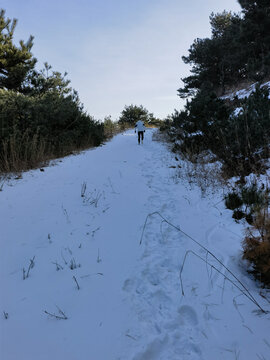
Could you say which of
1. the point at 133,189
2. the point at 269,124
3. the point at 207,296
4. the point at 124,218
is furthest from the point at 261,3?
the point at 207,296

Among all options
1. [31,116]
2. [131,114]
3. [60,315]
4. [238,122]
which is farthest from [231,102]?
[131,114]

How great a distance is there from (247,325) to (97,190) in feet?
11.3

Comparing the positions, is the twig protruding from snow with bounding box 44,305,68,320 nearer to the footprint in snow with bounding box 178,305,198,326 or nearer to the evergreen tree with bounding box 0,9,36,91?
the footprint in snow with bounding box 178,305,198,326

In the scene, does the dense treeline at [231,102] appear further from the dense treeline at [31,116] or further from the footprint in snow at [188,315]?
the dense treeline at [31,116]

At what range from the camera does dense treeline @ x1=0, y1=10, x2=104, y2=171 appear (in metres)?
5.55

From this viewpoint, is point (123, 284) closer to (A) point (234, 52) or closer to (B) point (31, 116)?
(B) point (31, 116)

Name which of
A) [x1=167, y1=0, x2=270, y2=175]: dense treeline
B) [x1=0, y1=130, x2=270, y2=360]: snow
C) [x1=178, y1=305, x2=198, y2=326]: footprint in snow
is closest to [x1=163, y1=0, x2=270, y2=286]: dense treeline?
[x1=167, y1=0, x2=270, y2=175]: dense treeline

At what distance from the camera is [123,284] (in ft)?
5.99

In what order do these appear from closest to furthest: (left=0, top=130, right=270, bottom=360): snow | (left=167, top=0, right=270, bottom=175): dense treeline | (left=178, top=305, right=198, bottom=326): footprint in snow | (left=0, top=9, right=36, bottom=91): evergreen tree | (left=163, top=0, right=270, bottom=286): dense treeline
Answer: (left=0, top=130, right=270, bottom=360): snow < (left=178, top=305, right=198, bottom=326): footprint in snow < (left=163, top=0, right=270, bottom=286): dense treeline < (left=167, top=0, right=270, bottom=175): dense treeline < (left=0, top=9, right=36, bottom=91): evergreen tree

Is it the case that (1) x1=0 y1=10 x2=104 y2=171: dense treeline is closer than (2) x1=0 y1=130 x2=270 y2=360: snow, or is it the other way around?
(2) x1=0 y1=130 x2=270 y2=360: snow

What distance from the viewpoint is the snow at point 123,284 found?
132 cm

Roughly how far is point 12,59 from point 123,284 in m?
12.7

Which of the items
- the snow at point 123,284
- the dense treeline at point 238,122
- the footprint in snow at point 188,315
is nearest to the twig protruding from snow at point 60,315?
the snow at point 123,284

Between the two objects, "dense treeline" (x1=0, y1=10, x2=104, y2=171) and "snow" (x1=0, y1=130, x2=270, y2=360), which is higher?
"dense treeline" (x1=0, y1=10, x2=104, y2=171)
